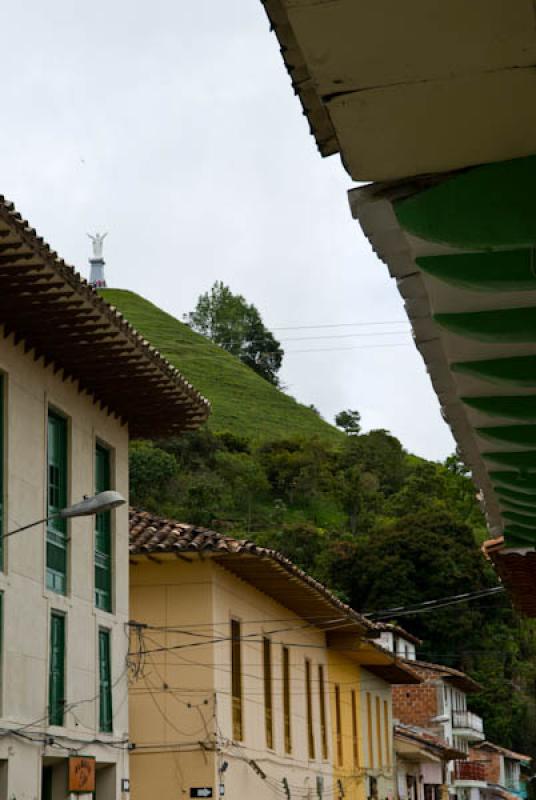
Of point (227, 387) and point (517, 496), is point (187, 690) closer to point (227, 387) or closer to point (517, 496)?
point (517, 496)

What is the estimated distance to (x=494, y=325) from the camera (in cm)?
398

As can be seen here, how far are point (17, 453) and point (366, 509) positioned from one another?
78.4 metres

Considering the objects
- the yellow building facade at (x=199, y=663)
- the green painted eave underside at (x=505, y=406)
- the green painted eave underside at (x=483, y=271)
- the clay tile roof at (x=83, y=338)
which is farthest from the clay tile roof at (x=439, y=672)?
the green painted eave underside at (x=483, y=271)

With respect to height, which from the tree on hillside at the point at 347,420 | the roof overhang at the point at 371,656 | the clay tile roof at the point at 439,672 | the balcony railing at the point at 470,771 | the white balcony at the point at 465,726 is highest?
the tree on hillside at the point at 347,420

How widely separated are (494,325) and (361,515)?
89.4 meters

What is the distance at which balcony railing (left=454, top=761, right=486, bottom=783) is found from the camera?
61184mm

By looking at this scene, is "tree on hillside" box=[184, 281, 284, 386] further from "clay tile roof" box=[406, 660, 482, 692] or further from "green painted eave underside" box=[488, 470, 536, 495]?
"green painted eave underside" box=[488, 470, 536, 495]

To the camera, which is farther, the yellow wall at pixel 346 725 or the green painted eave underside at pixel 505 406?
the yellow wall at pixel 346 725

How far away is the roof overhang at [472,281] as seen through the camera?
131 inches

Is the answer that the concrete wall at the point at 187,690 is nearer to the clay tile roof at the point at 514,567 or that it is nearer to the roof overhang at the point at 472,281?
the clay tile roof at the point at 514,567

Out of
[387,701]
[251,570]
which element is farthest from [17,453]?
[387,701]

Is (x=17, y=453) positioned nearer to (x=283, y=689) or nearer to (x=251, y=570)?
(x=251, y=570)

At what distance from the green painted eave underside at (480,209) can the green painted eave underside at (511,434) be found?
1723mm

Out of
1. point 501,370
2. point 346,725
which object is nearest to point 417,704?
point 346,725
